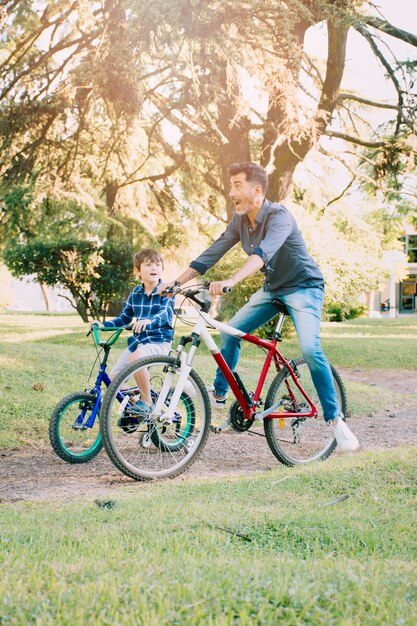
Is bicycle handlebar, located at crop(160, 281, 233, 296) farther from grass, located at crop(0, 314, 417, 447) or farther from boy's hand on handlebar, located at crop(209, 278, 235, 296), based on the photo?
grass, located at crop(0, 314, 417, 447)

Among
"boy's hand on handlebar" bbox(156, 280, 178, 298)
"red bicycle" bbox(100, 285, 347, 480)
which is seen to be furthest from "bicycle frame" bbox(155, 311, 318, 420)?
"boy's hand on handlebar" bbox(156, 280, 178, 298)

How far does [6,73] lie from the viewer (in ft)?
43.5

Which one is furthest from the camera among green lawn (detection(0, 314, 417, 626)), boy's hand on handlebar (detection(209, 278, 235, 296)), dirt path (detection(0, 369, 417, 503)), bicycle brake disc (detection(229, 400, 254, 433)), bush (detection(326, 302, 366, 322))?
bush (detection(326, 302, 366, 322))

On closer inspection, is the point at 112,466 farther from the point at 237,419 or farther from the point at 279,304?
the point at 279,304

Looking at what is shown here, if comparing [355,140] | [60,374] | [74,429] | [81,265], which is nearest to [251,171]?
[74,429]

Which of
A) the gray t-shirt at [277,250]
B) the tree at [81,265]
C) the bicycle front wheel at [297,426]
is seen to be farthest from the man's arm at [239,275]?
the tree at [81,265]

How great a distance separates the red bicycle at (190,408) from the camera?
5113mm

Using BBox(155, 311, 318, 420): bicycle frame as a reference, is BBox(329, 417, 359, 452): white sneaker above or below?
below

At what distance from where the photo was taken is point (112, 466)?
5.82m

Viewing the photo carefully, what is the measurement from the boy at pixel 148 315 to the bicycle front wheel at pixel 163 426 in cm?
56

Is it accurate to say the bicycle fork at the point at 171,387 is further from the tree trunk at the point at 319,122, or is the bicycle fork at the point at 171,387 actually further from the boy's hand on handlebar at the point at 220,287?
the tree trunk at the point at 319,122

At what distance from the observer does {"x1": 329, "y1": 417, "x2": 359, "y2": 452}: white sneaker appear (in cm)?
564

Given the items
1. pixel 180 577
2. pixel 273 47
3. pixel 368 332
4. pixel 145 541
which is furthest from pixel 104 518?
pixel 368 332

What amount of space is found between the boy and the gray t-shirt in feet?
1.93
